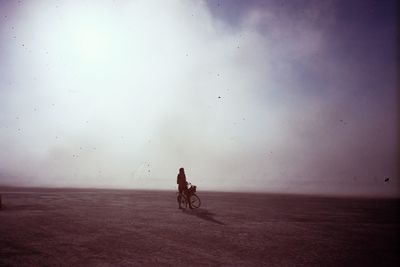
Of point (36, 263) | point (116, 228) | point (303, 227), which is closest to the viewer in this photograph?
point (36, 263)

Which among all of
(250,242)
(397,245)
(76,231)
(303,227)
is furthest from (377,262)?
(76,231)

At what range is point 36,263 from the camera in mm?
6570

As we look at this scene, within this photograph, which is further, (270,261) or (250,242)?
(250,242)

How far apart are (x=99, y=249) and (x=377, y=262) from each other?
6853 millimetres

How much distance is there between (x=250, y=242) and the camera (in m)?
9.00

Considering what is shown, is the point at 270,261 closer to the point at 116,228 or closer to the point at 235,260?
the point at 235,260

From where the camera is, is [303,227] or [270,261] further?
[303,227]

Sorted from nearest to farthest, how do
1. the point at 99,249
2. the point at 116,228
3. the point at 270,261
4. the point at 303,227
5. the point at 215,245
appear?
the point at 270,261, the point at 99,249, the point at 215,245, the point at 116,228, the point at 303,227

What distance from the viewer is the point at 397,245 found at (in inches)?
355

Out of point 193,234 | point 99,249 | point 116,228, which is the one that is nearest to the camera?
point 99,249

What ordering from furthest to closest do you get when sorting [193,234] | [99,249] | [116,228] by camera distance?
1. [116,228]
2. [193,234]
3. [99,249]

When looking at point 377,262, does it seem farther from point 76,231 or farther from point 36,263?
point 76,231

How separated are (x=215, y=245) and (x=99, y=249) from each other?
10.3ft

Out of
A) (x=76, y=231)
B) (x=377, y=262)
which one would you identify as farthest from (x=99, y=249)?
(x=377, y=262)
